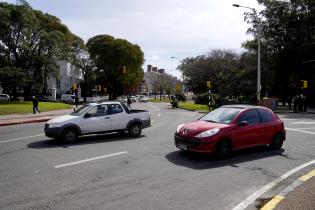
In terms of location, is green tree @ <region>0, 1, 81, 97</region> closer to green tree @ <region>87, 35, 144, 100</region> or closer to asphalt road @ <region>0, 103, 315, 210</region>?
green tree @ <region>87, 35, 144, 100</region>

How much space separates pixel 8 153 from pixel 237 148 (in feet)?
22.6

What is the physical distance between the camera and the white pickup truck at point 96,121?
1395 centimetres

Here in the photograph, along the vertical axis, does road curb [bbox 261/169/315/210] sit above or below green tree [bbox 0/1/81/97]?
below

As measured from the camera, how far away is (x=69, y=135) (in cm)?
1402

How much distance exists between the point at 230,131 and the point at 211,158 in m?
0.92

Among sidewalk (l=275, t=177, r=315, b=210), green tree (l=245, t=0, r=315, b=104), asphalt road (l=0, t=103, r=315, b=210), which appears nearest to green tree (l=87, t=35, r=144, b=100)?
green tree (l=245, t=0, r=315, b=104)

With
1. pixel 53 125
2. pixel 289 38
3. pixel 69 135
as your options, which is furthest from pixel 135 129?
pixel 289 38

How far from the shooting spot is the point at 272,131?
12445mm

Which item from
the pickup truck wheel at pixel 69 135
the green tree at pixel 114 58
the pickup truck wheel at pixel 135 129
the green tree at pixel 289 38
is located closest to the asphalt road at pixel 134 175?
the pickup truck wheel at pixel 69 135

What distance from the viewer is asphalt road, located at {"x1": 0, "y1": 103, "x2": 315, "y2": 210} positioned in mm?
6941

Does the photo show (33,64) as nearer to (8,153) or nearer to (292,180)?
(8,153)

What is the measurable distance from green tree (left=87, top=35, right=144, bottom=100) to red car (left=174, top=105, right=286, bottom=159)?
70693 millimetres

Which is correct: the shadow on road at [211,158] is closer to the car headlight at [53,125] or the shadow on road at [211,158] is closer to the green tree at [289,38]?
the car headlight at [53,125]

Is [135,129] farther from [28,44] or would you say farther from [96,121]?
[28,44]
